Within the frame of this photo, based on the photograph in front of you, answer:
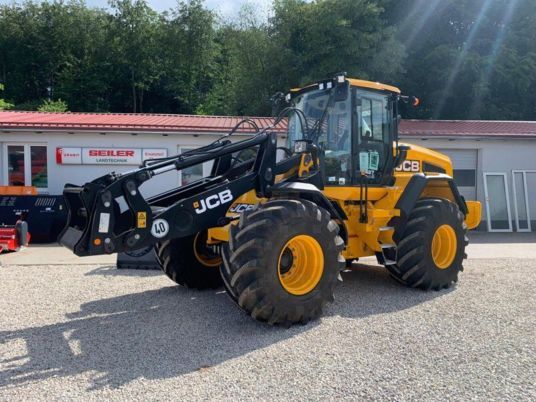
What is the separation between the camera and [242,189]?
5238 mm

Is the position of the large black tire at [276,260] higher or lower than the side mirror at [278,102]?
lower

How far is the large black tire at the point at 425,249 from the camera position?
6215 mm

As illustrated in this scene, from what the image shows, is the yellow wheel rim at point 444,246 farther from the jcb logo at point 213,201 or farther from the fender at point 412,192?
the jcb logo at point 213,201

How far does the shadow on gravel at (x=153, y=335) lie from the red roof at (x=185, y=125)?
6.77 metres

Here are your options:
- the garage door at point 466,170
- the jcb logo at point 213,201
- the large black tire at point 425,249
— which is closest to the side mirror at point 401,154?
the large black tire at point 425,249

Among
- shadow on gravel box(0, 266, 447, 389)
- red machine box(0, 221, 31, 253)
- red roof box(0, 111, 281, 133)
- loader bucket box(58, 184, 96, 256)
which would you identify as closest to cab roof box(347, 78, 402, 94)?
shadow on gravel box(0, 266, 447, 389)

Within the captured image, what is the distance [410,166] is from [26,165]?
412 inches

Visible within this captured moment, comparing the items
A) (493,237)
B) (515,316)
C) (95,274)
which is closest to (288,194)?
(515,316)

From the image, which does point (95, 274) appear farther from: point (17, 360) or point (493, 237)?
point (493, 237)

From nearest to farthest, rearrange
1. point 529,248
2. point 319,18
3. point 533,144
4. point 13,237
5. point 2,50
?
point 13,237 < point 529,248 < point 533,144 < point 319,18 < point 2,50

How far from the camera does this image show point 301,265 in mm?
5125

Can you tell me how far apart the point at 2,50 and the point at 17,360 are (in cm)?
3707

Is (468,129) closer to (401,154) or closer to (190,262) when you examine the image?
(401,154)

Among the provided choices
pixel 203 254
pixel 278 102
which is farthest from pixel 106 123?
pixel 203 254
